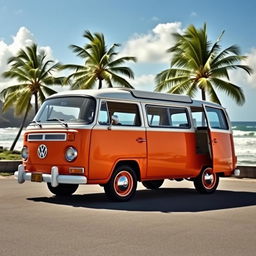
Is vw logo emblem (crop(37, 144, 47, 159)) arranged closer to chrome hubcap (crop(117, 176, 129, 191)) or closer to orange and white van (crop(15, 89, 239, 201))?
orange and white van (crop(15, 89, 239, 201))

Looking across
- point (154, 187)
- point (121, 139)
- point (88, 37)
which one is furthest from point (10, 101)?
point (121, 139)

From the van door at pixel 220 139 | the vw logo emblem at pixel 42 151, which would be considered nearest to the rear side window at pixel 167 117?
the van door at pixel 220 139

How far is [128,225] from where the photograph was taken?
7.73m

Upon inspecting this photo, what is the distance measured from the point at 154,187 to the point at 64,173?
4513 mm

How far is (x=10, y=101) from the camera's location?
102 ft

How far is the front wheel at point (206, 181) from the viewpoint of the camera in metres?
12.7

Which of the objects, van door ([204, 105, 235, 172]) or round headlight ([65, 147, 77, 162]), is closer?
round headlight ([65, 147, 77, 162])

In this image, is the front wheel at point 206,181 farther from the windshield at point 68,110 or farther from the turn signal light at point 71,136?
A: the turn signal light at point 71,136

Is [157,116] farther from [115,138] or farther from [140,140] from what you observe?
[115,138]

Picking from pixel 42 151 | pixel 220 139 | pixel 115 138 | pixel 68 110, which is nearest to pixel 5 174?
pixel 42 151

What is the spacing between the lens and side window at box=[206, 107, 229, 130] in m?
13.1

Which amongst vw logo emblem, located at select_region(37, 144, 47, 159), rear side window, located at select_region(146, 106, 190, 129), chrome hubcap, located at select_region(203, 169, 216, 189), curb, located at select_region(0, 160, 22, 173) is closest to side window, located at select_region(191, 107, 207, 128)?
rear side window, located at select_region(146, 106, 190, 129)

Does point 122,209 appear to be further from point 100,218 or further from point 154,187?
point 154,187

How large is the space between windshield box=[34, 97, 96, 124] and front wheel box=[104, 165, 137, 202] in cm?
135
